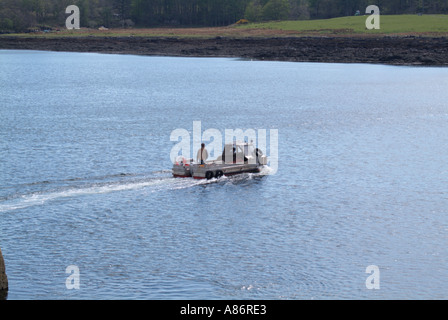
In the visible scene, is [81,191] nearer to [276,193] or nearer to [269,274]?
[276,193]

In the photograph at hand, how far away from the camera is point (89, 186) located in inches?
1726

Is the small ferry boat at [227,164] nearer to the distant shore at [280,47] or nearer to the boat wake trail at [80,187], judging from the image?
the boat wake trail at [80,187]

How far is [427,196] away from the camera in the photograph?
4466 centimetres

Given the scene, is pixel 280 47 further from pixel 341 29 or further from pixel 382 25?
pixel 382 25

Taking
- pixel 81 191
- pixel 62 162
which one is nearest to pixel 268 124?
pixel 62 162

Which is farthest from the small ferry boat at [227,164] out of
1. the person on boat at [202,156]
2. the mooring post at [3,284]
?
the mooring post at [3,284]

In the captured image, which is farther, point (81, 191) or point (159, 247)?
point (81, 191)

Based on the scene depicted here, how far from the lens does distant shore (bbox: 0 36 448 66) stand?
140 m

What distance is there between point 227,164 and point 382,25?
140633 mm

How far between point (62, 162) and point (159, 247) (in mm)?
19918

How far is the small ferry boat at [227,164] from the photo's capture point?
46219 millimetres

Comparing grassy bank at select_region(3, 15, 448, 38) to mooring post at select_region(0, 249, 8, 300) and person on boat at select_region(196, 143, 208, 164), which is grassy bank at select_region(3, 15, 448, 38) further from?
mooring post at select_region(0, 249, 8, 300)
